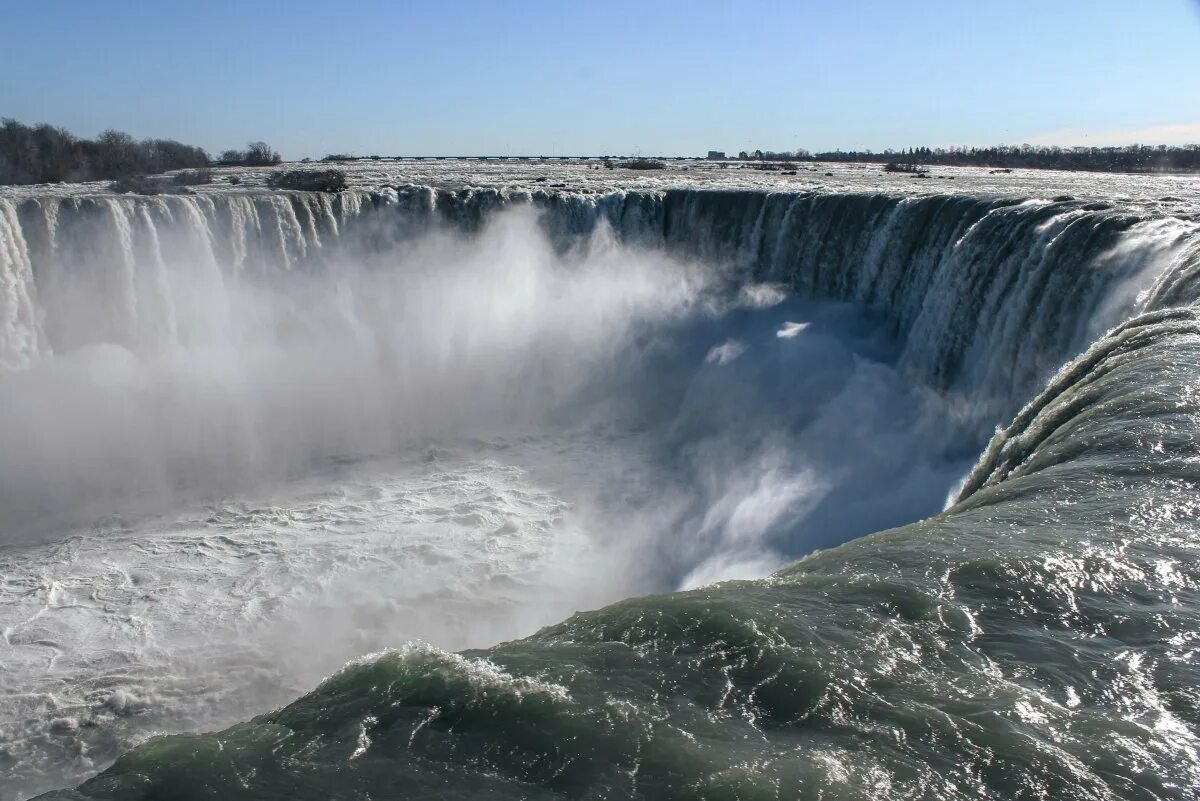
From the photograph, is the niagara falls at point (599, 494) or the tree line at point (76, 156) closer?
the niagara falls at point (599, 494)

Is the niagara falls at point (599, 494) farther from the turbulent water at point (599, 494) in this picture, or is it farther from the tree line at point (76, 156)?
the tree line at point (76, 156)

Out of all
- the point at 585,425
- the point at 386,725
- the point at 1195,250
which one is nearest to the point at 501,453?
the point at 585,425

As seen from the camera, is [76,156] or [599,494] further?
[76,156]

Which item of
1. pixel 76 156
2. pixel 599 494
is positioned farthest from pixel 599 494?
pixel 76 156

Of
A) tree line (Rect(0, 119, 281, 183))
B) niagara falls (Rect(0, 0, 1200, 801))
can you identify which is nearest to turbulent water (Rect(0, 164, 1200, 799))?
niagara falls (Rect(0, 0, 1200, 801))

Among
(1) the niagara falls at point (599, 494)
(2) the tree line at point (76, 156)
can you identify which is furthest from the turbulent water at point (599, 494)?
(2) the tree line at point (76, 156)

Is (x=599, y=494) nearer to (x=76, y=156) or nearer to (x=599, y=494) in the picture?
(x=599, y=494)
